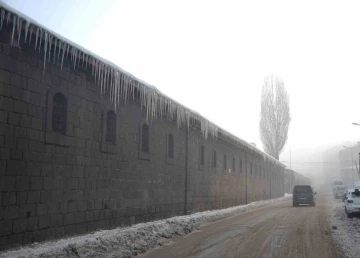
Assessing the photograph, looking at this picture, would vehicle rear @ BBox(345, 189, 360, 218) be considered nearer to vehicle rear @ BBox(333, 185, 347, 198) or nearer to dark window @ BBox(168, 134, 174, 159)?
dark window @ BBox(168, 134, 174, 159)

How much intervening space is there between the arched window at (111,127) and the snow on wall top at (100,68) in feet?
1.26

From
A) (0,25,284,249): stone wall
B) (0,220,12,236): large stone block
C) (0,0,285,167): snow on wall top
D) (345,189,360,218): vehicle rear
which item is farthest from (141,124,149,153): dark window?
(345,189,360,218): vehicle rear

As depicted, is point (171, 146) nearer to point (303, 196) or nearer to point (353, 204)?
point (353, 204)

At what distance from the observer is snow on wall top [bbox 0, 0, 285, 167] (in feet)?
27.9

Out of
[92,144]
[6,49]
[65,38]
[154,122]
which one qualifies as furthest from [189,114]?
[6,49]

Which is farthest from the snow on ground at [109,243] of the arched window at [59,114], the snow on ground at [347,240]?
the snow on ground at [347,240]

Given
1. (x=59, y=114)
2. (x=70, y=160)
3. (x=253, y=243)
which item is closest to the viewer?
(x=59, y=114)

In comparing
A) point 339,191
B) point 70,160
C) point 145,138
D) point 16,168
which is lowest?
point 339,191

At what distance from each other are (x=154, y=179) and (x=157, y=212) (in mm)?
1310

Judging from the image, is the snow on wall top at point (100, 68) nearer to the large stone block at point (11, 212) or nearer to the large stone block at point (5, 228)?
the large stone block at point (11, 212)

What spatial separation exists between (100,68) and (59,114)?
187 cm

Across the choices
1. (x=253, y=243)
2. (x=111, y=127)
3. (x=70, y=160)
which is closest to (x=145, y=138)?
(x=111, y=127)

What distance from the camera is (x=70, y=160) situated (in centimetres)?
1030

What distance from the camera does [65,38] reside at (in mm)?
9594
